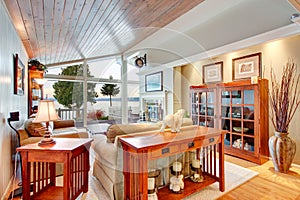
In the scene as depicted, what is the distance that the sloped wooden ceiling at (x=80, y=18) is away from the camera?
2.13 meters

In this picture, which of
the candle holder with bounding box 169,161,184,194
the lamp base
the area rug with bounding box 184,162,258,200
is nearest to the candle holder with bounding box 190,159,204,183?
the area rug with bounding box 184,162,258,200

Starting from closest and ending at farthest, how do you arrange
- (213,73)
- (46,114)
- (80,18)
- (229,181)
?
(46,114) < (229,181) < (80,18) < (213,73)

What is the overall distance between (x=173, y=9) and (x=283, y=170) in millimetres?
3332

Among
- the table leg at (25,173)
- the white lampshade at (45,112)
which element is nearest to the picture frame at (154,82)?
the white lampshade at (45,112)

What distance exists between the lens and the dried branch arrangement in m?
2.75

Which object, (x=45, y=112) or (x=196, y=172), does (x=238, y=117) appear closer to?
(x=196, y=172)

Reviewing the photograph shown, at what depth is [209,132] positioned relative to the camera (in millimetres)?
2135

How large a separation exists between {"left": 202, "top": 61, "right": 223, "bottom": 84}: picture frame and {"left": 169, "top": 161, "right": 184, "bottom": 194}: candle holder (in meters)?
2.82

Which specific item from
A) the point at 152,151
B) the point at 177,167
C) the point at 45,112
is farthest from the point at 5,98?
the point at 177,167

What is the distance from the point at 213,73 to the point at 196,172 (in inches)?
111

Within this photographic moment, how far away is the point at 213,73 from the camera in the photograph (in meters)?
4.33

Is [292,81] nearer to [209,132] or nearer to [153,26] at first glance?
[209,132]

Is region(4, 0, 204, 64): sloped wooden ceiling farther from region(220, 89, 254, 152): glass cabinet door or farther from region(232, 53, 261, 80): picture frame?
region(220, 89, 254, 152): glass cabinet door

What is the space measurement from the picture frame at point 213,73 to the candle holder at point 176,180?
2820 mm
